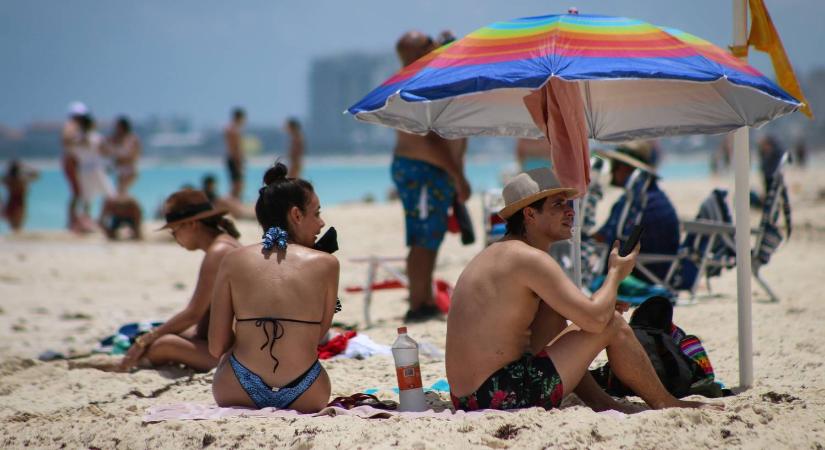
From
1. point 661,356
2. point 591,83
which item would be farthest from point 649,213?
point 661,356

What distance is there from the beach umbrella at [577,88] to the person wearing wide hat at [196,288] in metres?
1.06

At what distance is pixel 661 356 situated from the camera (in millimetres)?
3717

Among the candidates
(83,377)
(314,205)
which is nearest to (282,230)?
(314,205)

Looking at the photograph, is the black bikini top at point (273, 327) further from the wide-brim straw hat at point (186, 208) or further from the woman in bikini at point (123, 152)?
the woman in bikini at point (123, 152)

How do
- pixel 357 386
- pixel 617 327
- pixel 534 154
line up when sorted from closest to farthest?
pixel 617 327 → pixel 357 386 → pixel 534 154

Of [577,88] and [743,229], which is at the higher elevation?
[577,88]

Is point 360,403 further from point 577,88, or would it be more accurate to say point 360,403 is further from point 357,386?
point 577,88

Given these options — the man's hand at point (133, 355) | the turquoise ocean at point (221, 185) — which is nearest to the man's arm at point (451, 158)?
the man's hand at point (133, 355)

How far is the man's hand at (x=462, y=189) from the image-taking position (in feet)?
19.5

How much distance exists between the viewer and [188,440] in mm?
3246

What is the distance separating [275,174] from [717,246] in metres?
3.88

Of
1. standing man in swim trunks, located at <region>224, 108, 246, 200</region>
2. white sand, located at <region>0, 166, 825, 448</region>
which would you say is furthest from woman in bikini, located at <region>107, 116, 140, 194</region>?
white sand, located at <region>0, 166, 825, 448</region>

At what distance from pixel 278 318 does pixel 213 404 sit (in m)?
0.74

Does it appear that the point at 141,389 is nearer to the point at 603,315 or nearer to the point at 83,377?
the point at 83,377
